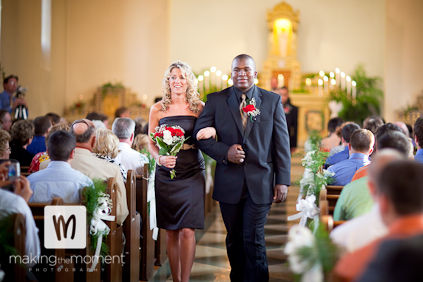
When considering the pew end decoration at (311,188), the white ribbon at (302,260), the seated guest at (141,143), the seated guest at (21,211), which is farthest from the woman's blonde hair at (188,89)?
the white ribbon at (302,260)

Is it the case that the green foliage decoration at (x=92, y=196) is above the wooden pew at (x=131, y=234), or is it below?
above

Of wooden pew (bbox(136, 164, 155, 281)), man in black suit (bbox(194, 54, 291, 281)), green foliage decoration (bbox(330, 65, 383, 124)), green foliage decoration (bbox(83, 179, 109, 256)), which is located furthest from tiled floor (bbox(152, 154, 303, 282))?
green foliage decoration (bbox(330, 65, 383, 124))

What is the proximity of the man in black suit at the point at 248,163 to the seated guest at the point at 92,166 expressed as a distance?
28.0 inches

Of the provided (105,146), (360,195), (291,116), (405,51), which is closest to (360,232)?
(360,195)

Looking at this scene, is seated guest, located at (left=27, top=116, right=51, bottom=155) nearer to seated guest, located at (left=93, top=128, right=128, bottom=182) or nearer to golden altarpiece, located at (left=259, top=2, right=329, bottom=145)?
seated guest, located at (left=93, top=128, right=128, bottom=182)

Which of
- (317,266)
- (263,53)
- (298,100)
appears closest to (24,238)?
(317,266)

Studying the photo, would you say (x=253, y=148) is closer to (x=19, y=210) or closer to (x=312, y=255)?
(x=19, y=210)

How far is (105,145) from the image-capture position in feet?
16.3

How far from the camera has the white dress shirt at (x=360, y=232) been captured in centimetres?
245

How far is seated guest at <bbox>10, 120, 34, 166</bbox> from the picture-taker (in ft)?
20.3

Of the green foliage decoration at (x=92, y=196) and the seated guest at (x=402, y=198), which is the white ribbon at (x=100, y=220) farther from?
the seated guest at (x=402, y=198)

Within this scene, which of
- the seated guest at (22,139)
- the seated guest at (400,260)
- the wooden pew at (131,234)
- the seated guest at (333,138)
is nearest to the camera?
the seated guest at (400,260)

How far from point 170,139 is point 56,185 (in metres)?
0.98

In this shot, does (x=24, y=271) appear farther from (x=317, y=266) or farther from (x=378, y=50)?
(x=378, y=50)
